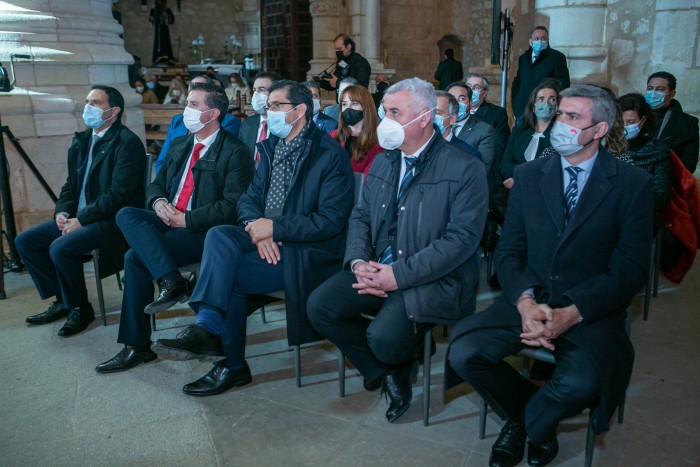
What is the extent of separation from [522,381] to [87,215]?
8.52 ft

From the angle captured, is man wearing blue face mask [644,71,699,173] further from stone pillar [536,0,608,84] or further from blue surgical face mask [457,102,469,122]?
stone pillar [536,0,608,84]

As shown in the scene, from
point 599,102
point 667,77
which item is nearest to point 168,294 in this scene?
point 599,102

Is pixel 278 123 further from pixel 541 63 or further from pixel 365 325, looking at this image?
pixel 541 63

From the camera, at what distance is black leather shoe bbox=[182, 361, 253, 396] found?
9.50 ft

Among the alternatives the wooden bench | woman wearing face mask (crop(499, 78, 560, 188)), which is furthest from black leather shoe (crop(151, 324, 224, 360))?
the wooden bench

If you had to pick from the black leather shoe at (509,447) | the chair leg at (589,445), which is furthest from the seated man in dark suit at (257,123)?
the chair leg at (589,445)

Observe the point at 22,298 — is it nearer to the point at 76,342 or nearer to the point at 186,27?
the point at 76,342

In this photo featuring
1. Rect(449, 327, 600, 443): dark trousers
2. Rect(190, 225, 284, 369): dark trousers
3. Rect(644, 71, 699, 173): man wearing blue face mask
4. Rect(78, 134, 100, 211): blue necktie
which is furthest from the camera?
Rect(644, 71, 699, 173): man wearing blue face mask

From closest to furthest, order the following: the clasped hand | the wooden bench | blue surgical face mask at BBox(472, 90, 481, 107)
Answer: the clasped hand, blue surgical face mask at BBox(472, 90, 481, 107), the wooden bench

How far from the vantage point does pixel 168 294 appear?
3033 mm

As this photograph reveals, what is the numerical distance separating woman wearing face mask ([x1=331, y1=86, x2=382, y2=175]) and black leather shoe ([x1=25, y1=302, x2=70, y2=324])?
197cm

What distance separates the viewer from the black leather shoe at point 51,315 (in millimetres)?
3721

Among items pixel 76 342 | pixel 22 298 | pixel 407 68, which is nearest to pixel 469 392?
pixel 76 342

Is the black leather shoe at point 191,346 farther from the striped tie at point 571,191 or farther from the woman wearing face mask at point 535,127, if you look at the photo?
the woman wearing face mask at point 535,127
